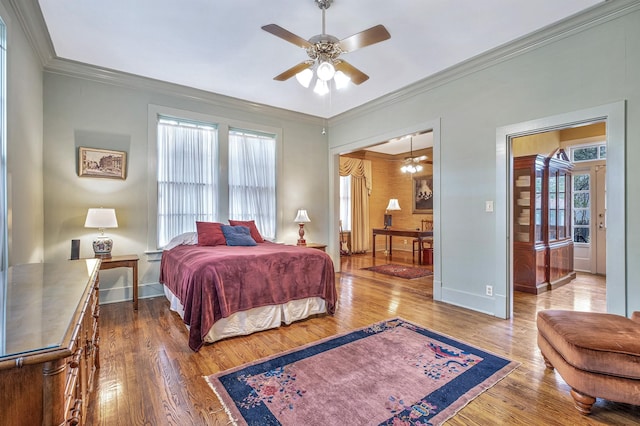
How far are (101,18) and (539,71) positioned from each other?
4.21 meters

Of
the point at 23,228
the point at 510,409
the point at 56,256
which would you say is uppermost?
the point at 23,228

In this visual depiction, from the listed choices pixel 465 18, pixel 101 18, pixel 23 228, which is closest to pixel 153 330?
pixel 23 228

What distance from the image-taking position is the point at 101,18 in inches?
111

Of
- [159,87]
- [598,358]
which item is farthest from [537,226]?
[159,87]

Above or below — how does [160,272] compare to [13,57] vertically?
below

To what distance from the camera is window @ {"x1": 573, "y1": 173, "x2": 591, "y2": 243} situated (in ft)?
18.7

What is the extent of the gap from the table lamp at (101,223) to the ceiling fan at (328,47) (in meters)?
2.58

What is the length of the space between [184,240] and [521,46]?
4.47 meters

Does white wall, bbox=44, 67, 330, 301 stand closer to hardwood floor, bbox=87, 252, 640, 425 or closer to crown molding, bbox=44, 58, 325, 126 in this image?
crown molding, bbox=44, 58, 325, 126

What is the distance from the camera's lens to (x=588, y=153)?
5.68 m

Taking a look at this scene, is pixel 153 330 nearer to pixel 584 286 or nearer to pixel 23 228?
pixel 23 228

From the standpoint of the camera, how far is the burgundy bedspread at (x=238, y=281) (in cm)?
265

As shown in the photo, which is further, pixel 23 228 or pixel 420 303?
pixel 420 303

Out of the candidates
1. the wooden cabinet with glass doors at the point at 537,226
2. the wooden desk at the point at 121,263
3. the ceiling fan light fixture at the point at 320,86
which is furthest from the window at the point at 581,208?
the wooden desk at the point at 121,263
